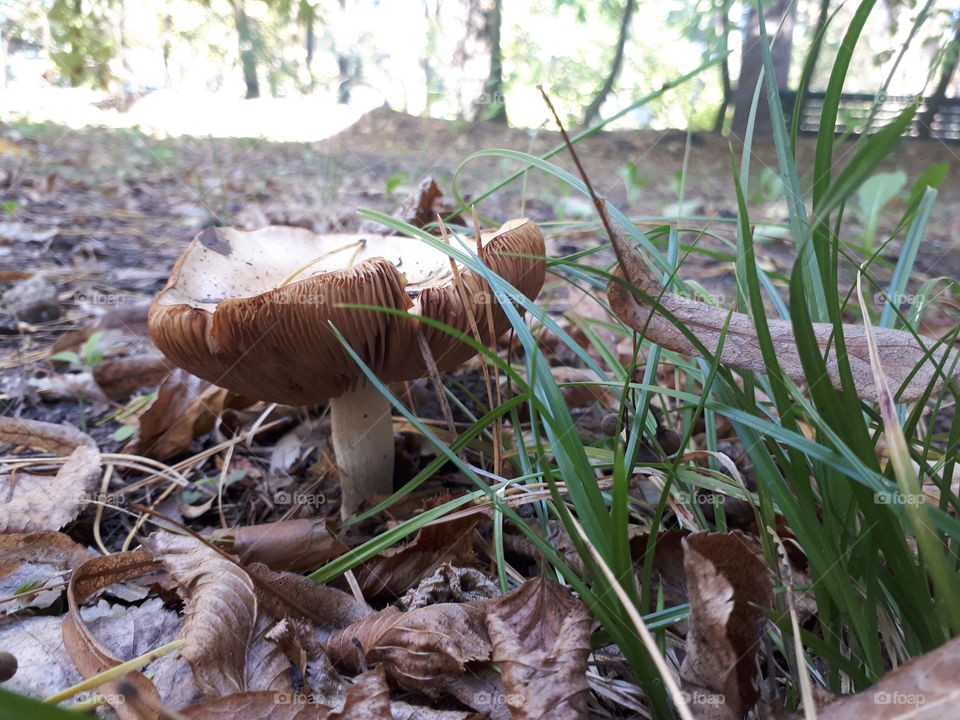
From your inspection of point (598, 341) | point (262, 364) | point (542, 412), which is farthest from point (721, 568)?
point (262, 364)

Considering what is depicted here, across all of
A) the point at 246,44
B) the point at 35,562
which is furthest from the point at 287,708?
the point at 246,44

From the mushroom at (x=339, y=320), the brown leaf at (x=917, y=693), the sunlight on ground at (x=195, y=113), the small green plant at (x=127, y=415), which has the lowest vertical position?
the small green plant at (x=127, y=415)

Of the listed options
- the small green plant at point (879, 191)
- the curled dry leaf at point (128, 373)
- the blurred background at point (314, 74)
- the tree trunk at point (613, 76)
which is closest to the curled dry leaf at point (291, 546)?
the curled dry leaf at point (128, 373)

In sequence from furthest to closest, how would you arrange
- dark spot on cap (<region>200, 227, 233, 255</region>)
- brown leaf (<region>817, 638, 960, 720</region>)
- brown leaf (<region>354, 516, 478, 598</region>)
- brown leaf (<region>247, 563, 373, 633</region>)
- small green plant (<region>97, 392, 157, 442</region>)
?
1. small green plant (<region>97, 392, 157, 442</region>)
2. dark spot on cap (<region>200, 227, 233, 255</region>)
3. brown leaf (<region>354, 516, 478, 598</region>)
4. brown leaf (<region>247, 563, 373, 633</region>)
5. brown leaf (<region>817, 638, 960, 720</region>)

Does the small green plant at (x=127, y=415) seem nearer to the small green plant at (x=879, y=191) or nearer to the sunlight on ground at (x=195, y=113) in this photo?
the small green plant at (x=879, y=191)

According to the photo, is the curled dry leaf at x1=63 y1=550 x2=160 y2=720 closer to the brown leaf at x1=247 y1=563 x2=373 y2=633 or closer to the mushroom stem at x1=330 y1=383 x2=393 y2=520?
the brown leaf at x1=247 y1=563 x2=373 y2=633

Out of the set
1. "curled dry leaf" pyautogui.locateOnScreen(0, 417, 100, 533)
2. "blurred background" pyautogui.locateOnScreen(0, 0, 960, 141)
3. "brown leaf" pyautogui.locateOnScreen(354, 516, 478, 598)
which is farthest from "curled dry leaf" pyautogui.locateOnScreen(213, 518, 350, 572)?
"blurred background" pyautogui.locateOnScreen(0, 0, 960, 141)
